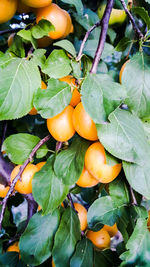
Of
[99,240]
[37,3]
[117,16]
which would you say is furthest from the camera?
[117,16]

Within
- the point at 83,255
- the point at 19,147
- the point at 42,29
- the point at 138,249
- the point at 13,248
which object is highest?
the point at 42,29

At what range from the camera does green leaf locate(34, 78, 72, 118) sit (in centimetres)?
46

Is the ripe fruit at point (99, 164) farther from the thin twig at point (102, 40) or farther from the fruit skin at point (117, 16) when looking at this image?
the fruit skin at point (117, 16)

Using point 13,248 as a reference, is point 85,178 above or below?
above

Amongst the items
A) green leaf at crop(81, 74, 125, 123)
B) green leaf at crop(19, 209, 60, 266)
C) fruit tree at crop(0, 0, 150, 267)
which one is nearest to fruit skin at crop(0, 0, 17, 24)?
fruit tree at crop(0, 0, 150, 267)

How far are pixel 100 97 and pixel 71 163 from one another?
0.17 metres

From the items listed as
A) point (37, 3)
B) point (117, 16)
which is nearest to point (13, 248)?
point (37, 3)

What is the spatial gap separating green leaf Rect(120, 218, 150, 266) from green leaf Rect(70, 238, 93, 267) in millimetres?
166

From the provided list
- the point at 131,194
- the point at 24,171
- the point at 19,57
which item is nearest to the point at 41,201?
the point at 24,171

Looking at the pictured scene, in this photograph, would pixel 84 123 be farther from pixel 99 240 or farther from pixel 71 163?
pixel 99 240

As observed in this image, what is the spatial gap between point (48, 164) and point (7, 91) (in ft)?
0.62

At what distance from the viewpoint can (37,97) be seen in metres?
0.47

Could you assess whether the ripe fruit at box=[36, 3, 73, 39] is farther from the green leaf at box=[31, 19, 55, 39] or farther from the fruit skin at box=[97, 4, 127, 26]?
the fruit skin at box=[97, 4, 127, 26]

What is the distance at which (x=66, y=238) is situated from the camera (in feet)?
1.94
